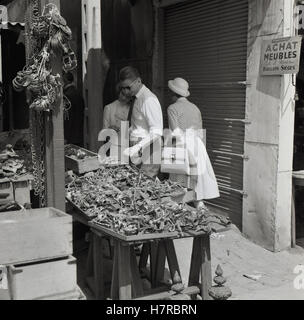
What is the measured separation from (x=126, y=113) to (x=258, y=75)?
6.63ft

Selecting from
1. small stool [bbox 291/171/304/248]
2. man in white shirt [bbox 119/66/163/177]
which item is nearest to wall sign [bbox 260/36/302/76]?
small stool [bbox 291/171/304/248]

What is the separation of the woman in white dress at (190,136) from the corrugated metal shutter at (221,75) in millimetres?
458

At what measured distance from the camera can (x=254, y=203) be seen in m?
6.95

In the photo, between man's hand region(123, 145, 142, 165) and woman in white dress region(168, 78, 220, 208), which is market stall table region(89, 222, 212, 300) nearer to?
man's hand region(123, 145, 142, 165)

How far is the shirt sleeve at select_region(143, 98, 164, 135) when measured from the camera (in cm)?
628

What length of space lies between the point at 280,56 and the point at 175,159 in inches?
80.6

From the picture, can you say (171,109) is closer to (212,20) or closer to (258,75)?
(258,75)

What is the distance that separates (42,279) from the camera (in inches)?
161

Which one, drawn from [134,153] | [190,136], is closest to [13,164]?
[134,153]

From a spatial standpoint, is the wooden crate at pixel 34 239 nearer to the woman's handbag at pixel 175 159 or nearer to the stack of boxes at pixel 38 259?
the stack of boxes at pixel 38 259

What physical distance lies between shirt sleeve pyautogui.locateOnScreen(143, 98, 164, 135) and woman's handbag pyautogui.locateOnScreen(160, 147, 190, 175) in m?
0.78

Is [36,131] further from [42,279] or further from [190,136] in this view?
[190,136]

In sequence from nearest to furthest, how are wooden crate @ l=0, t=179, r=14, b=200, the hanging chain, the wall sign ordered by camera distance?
the hanging chain < wooden crate @ l=0, t=179, r=14, b=200 < the wall sign

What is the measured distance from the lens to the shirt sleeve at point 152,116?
20.6 feet
